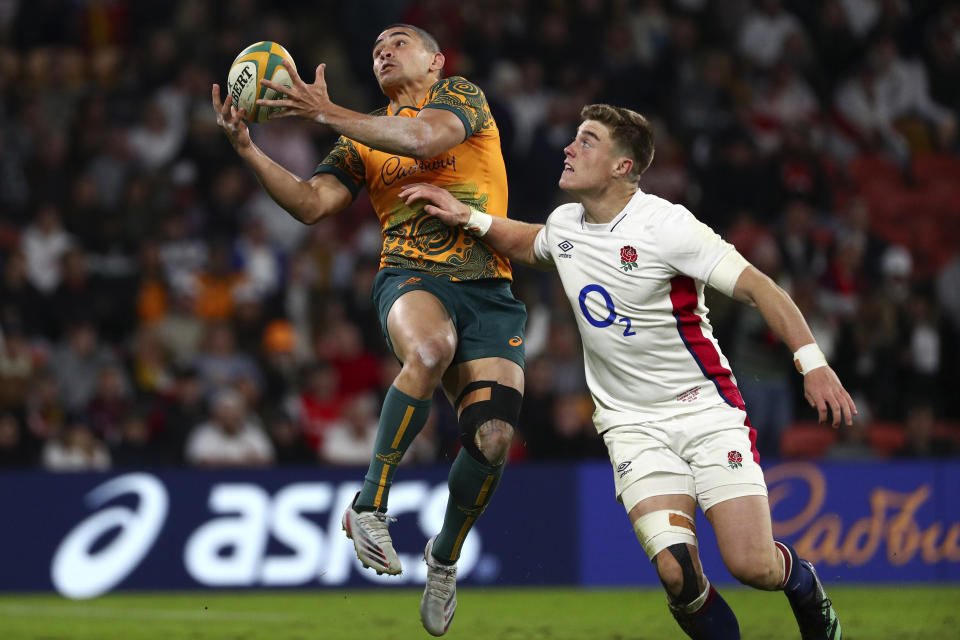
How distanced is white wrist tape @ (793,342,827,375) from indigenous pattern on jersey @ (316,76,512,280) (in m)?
1.72

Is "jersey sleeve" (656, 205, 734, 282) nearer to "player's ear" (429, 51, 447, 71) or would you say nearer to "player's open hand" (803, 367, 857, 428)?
"player's open hand" (803, 367, 857, 428)

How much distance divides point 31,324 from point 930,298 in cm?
886

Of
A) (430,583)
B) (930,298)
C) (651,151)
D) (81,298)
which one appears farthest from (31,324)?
(930,298)

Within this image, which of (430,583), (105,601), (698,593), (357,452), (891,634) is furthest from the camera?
(357,452)

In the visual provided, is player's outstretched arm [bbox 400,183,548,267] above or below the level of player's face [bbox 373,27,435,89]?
below

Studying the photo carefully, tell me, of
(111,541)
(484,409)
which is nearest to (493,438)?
(484,409)

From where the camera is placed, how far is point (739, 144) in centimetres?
1460

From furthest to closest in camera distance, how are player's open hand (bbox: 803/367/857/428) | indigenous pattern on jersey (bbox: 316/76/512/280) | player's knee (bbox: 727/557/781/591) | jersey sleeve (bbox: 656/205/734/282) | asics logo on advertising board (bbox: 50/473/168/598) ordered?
asics logo on advertising board (bbox: 50/473/168/598) → indigenous pattern on jersey (bbox: 316/76/512/280) → jersey sleeve (bbox: 656/205/734/282) → player's knee (bbox: 727/557/781/591) → player's open hand (bbox: 803/367/857/428)

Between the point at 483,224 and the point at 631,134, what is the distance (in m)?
0.86

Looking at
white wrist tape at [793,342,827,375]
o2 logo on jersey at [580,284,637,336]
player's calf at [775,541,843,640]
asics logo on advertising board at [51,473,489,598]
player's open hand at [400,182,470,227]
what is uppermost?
player's open hand at [400,182,470,227]

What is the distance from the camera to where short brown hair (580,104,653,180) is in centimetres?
655

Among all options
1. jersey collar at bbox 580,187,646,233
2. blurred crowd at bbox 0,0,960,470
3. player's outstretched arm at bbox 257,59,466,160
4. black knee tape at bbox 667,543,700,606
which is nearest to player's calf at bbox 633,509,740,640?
black knee tape at bbox 667,543,700,606

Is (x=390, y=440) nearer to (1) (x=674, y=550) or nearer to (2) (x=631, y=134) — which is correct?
(1) (x=674, y=550)

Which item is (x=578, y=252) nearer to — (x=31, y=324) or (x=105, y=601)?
(x=105, y=601)
